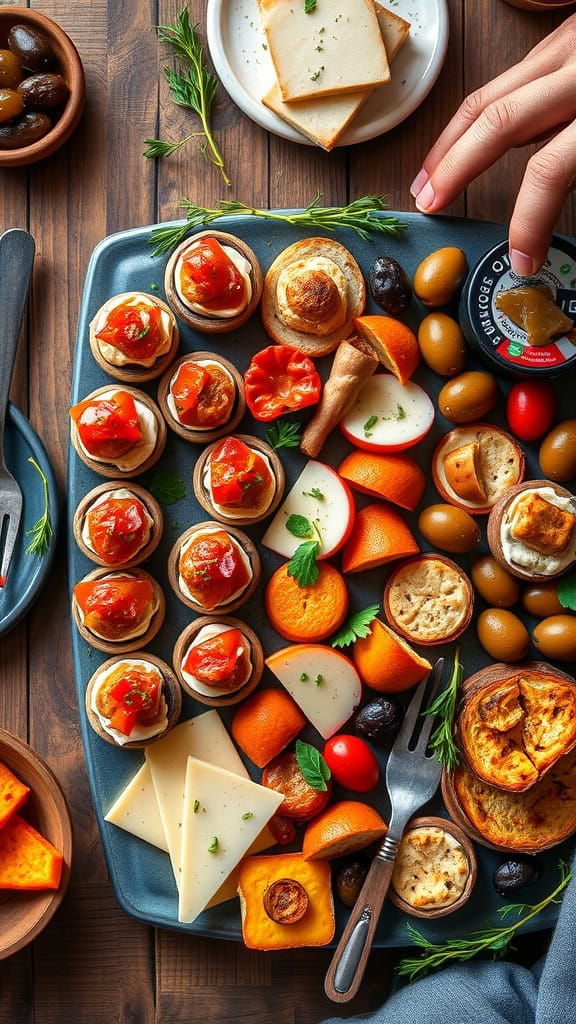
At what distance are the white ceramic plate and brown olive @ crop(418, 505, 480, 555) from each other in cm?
109

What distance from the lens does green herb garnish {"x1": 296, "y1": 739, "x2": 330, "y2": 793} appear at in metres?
2.59

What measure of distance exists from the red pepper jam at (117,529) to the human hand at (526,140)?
1.18 metres

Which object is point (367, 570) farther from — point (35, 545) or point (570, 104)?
point (570, 104)

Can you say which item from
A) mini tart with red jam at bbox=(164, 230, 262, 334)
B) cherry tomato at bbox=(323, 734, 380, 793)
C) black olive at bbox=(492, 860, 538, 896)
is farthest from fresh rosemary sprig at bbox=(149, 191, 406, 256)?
black olive at bbox=(492, 860, 538, 896)

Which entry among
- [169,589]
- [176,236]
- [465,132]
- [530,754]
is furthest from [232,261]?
[530,754]

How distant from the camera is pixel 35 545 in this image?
8.68ft

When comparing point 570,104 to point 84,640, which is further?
point 84,640

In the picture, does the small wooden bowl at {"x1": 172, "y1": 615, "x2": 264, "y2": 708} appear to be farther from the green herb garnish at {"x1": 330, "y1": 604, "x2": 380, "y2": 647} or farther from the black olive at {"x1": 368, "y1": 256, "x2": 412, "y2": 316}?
the black olive at {"x1": 368, "y1": 256, "x2": 412, "y2": 316}

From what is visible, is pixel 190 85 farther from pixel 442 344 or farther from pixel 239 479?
pixel 239 479

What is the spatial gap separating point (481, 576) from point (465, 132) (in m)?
1.22

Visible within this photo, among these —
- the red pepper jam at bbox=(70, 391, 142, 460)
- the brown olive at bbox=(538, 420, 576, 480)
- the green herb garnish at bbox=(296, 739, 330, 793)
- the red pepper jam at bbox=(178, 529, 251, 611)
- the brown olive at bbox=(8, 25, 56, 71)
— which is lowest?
the green herb garnish at bbox=(296, 739, 330, 793)

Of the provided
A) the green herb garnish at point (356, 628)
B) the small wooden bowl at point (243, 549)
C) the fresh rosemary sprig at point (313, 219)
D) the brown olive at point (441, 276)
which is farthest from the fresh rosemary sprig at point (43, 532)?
the brown olive at point (441, 276)

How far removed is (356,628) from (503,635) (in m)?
0.41

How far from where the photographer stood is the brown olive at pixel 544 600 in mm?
2629
